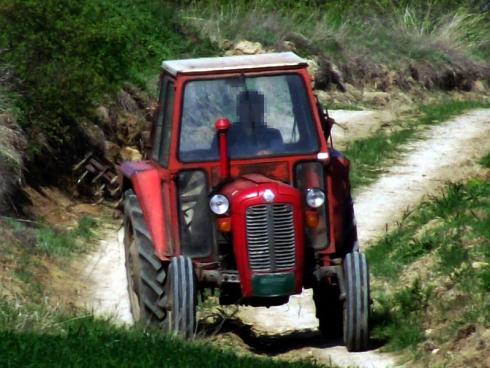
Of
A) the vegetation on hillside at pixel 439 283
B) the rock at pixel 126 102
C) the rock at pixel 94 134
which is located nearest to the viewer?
the vegetation on hillside at pixel 439 283

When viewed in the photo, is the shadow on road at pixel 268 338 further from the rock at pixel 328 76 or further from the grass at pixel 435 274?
the rock at pixel 328 76

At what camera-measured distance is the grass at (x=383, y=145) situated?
60.3ft

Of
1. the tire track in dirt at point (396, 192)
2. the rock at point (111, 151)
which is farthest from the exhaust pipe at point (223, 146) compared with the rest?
the rock at point (111, 151)

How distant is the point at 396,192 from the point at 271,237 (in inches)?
308

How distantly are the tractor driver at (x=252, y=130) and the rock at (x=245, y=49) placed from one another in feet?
52.5

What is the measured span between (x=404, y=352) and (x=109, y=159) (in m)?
8.53

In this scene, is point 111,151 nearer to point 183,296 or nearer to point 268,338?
point 268,338

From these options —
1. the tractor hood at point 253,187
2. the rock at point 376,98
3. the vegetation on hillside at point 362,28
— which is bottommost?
the rock at point 376,98

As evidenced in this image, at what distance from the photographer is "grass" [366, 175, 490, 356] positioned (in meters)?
10.3

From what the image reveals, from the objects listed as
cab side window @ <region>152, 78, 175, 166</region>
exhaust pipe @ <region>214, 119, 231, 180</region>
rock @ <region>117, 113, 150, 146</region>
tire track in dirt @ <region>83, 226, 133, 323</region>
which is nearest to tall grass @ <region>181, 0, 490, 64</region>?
rock @ <region>117, 113, 150, 146</region>

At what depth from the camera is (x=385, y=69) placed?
29.6 meters

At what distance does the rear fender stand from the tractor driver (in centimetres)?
60

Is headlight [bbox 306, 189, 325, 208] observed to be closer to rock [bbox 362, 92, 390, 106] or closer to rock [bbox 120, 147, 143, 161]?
rock [bbox 120, 147, 143, 161]

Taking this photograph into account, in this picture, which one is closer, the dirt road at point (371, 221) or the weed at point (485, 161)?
the dirt road at point (371, 221)
